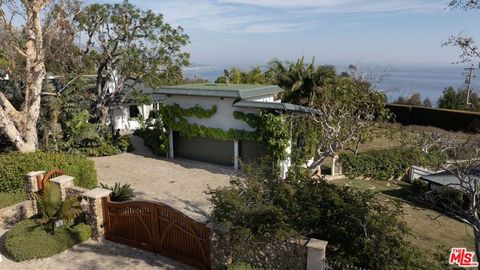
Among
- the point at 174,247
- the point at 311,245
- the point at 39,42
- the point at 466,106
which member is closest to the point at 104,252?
the point at 174,247

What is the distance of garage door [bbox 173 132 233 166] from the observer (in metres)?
19.9

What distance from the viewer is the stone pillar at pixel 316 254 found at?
7.07m

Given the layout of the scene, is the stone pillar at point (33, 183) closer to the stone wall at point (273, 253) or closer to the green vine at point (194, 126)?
the stone wall at point (273, 253)

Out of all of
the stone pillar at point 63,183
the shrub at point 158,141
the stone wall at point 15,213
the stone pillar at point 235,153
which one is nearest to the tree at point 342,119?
the stone pillar at point 235,153

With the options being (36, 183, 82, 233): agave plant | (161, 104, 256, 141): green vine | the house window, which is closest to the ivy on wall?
(161, 104, 256, 141): green vine

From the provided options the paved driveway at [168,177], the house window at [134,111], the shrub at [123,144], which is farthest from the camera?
the house window at [134,111]

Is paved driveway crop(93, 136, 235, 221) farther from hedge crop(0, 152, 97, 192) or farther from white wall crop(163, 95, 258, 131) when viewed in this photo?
white wall crop(163, 95, 258, 131)

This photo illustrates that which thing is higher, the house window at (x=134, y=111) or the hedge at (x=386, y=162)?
the house window at (x=134, y=111)

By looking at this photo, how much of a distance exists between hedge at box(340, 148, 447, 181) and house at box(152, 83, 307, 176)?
5.03 meters

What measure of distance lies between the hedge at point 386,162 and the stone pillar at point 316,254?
44.0 feet

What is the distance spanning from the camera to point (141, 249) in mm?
10336

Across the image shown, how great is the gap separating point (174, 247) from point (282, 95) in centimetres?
1891

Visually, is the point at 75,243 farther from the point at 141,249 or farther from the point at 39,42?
the point at 39,42

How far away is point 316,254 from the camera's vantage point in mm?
7129
